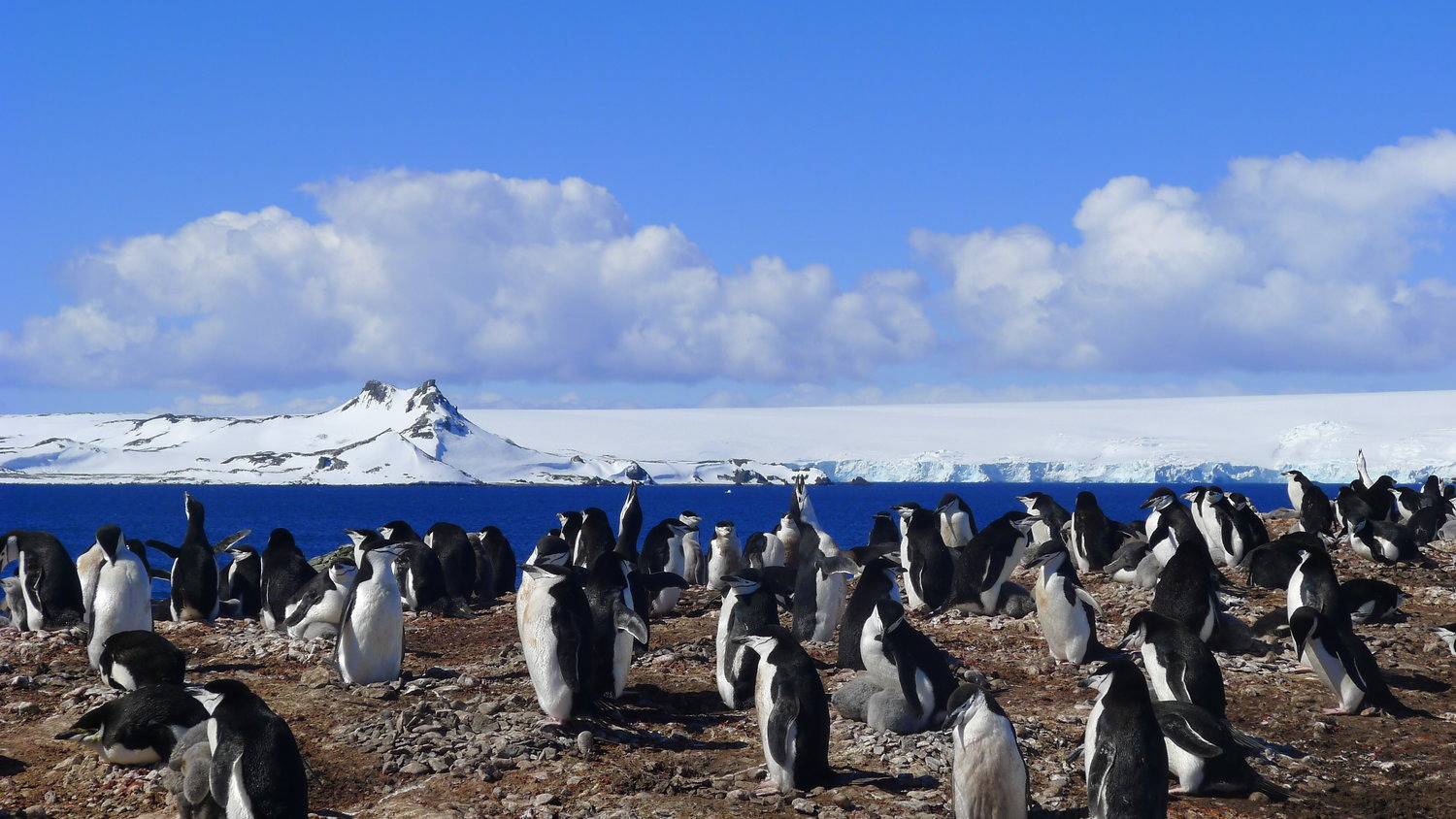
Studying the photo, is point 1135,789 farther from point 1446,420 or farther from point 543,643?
point 1446,420

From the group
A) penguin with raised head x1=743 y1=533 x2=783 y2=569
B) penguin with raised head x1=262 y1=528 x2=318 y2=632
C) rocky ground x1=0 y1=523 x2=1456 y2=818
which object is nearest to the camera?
rocky ground x1=0 y1=523 x2=1456 y2=818

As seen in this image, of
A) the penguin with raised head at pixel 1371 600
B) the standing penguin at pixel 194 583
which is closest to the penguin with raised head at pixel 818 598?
the penguin with raised head at pixel 1371 600

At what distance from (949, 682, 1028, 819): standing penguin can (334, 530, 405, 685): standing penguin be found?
4.48 meters

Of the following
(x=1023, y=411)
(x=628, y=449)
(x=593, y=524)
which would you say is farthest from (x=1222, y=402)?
(x=593, y=524)

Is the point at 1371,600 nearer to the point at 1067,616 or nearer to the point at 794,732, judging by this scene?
the point at 1067,616

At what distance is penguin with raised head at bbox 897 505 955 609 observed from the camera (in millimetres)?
13492

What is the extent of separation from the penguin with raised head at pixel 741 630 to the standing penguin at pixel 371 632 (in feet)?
7.65

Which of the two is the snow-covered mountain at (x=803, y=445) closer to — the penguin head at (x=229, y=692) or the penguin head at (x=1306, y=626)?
the penguin head at (x=1306, y=626)

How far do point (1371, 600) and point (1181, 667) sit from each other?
508 cm

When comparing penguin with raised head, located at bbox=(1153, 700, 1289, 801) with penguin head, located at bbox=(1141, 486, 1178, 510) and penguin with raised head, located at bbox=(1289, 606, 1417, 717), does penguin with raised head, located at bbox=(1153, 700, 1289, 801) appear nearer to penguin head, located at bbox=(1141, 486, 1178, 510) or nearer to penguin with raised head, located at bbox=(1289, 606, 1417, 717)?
penguin with raised head, located at bbox=(1289, 606, 1417, 717)

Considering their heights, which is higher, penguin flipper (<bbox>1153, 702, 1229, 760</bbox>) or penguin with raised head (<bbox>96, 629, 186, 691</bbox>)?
penguin with raised head (<bbox>96, 629, 186, 691</bbox>)

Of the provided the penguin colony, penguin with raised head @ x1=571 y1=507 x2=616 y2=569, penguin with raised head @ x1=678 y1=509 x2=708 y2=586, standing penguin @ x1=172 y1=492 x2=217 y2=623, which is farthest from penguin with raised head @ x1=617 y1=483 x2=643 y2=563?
standing penguin @ x1=172 y1=492 x2=217 y2=623

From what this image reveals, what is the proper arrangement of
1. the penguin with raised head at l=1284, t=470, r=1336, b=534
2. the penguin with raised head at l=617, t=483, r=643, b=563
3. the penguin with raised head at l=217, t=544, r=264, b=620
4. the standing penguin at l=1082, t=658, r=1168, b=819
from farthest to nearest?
1. the penguin with raised head at l=1284, t=470, r=1336, b=534
2. the penguin with raised head at l=617, t=483, r=643, b=563
3. the penguin with raised head at l=217, t=544, r=264, b=620
4. the standing penguin at l=1082, t=658, r=1168, b=819

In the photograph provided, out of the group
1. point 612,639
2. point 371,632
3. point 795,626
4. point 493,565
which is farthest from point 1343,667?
point 493,565
